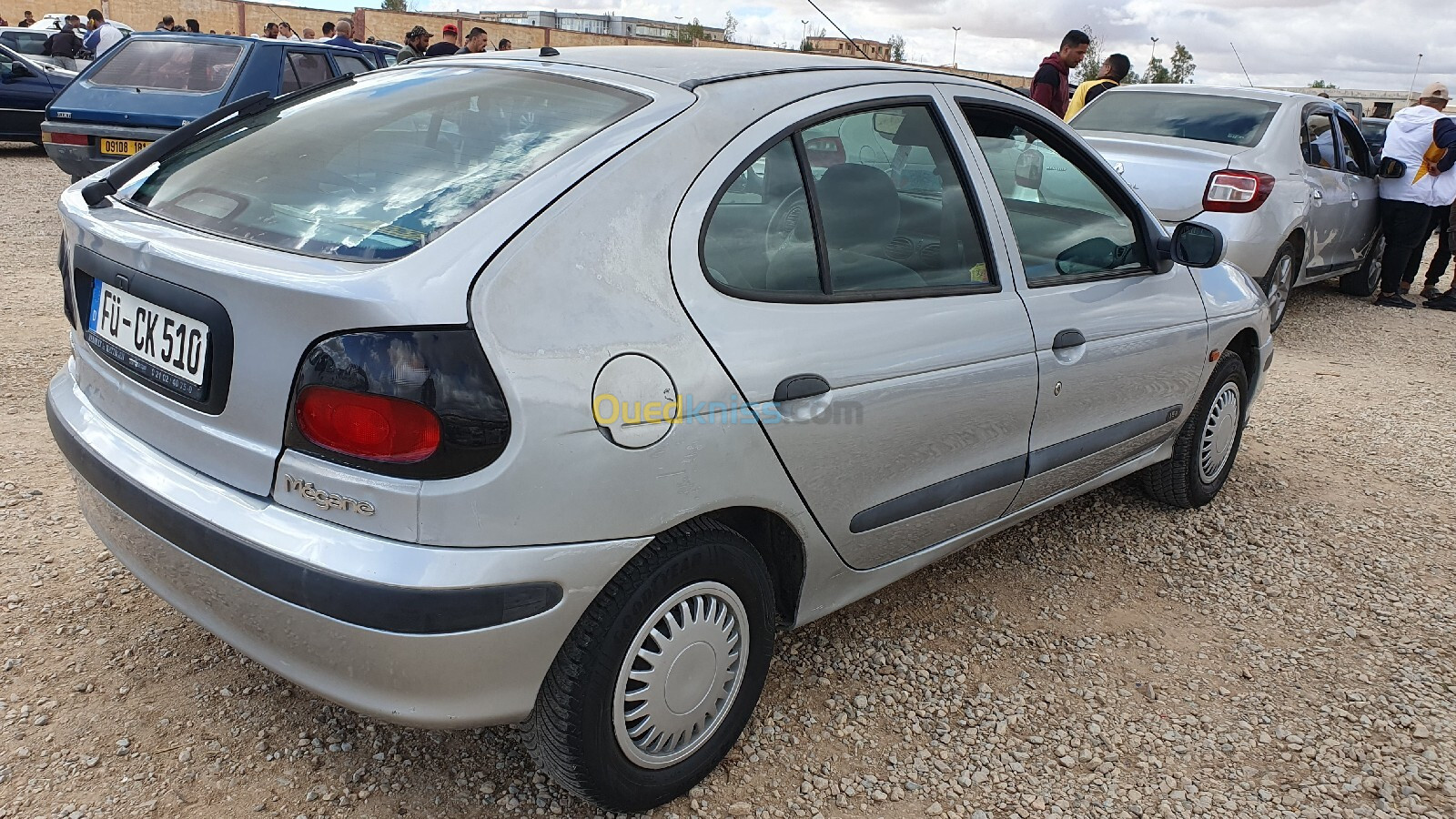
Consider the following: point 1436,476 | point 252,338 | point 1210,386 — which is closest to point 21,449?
point 252,338

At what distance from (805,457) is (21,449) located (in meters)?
3.14

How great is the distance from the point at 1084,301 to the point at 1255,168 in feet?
13.8

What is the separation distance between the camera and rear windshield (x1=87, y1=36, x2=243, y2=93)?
26.5 feet

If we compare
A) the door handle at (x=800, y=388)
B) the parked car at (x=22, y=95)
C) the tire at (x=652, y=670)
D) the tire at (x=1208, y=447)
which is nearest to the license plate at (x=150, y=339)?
the tire at (x=652, y=670)

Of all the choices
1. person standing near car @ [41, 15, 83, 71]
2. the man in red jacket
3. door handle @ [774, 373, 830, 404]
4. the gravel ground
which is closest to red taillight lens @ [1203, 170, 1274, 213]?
the man in red jacket

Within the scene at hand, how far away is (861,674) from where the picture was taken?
2713 millimetres

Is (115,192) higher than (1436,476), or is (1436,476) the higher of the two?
(115,192)

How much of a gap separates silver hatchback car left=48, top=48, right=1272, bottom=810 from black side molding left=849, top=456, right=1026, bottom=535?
0.04 ft

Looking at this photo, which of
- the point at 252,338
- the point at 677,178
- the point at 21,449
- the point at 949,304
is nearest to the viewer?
the point at 252,338

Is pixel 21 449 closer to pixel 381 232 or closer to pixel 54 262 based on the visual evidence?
pixel 381 232

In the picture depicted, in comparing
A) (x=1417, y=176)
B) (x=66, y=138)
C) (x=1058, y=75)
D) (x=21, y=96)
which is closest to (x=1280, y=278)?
(x=1058, y=75)

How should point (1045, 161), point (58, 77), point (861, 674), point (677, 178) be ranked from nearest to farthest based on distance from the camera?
point (677, 178) < point (861, 674) < point (1045, 161) < point (58, 77)

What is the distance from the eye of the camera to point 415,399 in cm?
161

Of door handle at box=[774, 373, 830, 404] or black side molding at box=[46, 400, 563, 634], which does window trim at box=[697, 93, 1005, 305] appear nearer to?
door handle at box=[774, 373, 830, 404]
